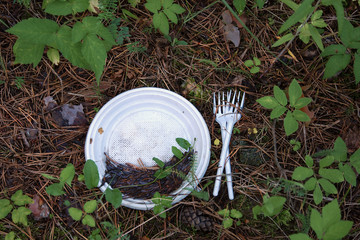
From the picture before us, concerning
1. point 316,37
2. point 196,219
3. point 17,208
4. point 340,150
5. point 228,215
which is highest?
point 316,37

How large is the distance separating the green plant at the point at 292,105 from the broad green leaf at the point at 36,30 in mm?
1357

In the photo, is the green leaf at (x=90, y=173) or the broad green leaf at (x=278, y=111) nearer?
the green leaf at (x=90, y=173)

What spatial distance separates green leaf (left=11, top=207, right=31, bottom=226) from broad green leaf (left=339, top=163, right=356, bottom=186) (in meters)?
2.09

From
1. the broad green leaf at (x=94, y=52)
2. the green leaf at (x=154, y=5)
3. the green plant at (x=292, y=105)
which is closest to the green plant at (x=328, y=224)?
the green plant at (x=292, y=105)

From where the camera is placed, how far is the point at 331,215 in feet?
4.98

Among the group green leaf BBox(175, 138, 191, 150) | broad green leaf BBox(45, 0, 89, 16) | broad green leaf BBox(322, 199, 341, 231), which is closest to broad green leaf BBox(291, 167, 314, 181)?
broad green leaf BBox(322, 199, 341, 231)

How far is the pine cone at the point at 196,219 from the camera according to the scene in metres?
1.85

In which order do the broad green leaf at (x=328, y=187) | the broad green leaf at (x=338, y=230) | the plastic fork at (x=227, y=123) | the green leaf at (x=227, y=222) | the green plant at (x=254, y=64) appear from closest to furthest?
the broad green leaf at (x=338, y=230)
the broad green leaf at (x=328, y=187)
the green leaf at (x=227, y=222)
the plastic fork at (x=227, y=123)
the green plant at (x=254, y=64)

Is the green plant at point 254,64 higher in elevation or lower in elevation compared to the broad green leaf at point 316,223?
higher

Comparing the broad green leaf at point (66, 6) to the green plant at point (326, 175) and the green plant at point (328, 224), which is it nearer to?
the green plant at point (326, 175)

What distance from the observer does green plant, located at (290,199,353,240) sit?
1.45 metres

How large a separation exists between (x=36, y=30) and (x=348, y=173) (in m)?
2.11

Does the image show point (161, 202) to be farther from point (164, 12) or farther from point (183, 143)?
point (164, 12)

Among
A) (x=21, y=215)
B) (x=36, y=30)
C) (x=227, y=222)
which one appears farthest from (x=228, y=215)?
(x=36, y=30)
